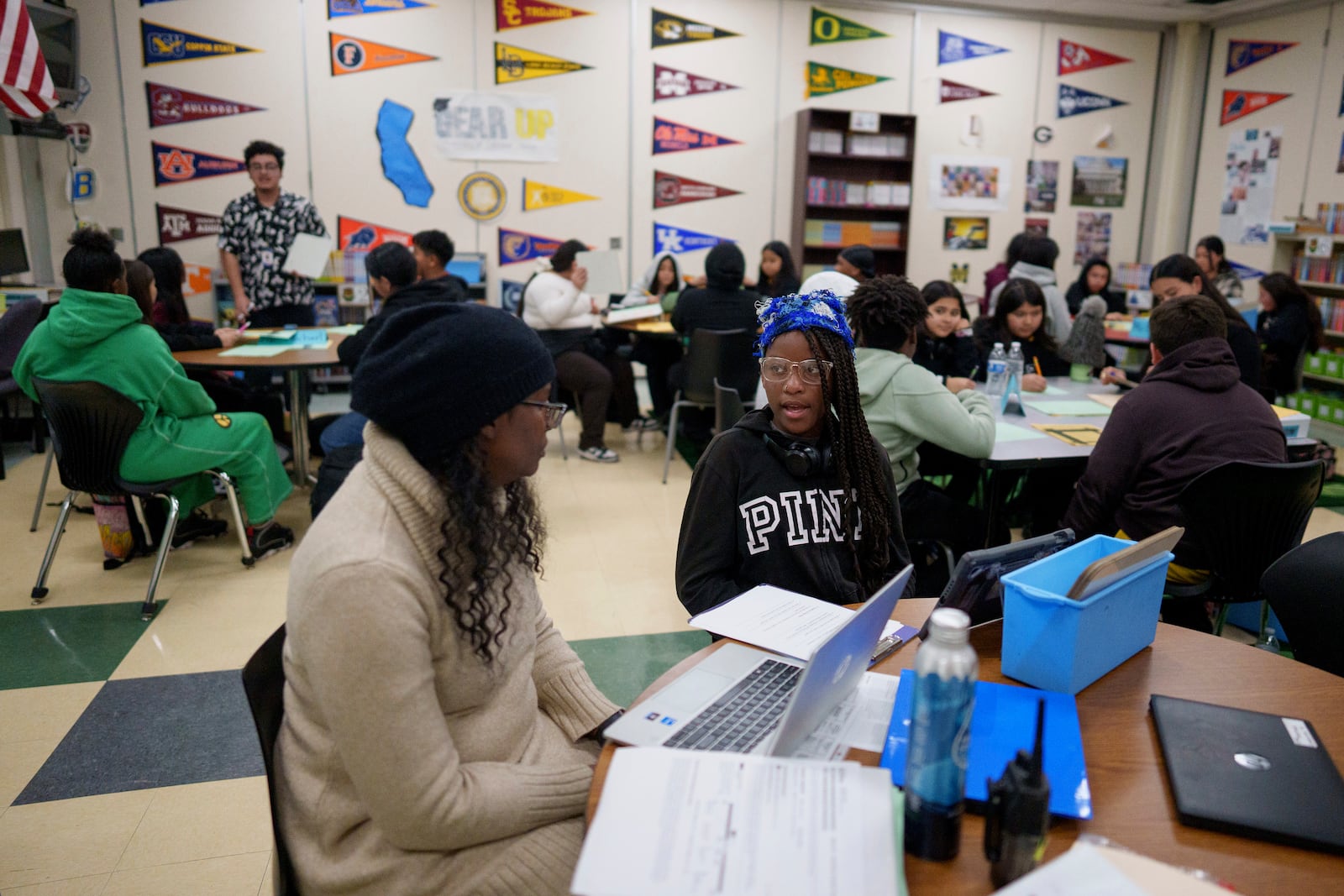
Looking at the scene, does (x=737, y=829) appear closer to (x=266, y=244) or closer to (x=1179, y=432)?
(x=1179, y=432)

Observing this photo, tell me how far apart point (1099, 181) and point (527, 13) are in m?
5.30

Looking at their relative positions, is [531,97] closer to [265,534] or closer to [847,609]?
[265,534]

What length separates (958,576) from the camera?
133 centimetres

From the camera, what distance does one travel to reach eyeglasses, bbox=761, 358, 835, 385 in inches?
71.4

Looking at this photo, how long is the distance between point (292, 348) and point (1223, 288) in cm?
613

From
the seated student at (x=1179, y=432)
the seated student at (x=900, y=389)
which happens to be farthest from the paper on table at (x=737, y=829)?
the seated student at (x=1179, y=432)

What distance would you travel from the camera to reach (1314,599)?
1.59m

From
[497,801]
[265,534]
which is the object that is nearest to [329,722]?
[497,801]

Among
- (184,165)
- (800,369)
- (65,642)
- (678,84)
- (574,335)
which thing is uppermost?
(678,84)

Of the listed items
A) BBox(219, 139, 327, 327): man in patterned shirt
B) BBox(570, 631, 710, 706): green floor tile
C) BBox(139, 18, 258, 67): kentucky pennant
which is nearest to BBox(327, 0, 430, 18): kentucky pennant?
BBox(139, 18, 258, 67): kentucky pennant

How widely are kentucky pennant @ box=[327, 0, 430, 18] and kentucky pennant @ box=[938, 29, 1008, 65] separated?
4.30 m

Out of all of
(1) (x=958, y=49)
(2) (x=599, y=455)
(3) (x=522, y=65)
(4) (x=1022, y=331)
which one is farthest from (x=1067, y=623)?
(1) (x=958, y=49)

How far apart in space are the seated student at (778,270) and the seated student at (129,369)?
3681 mm

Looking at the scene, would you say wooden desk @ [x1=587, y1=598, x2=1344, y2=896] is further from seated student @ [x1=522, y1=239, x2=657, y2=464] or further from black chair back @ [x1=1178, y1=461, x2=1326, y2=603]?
seated student @ [x1=522, y1=239, x2=657, y2=464]
